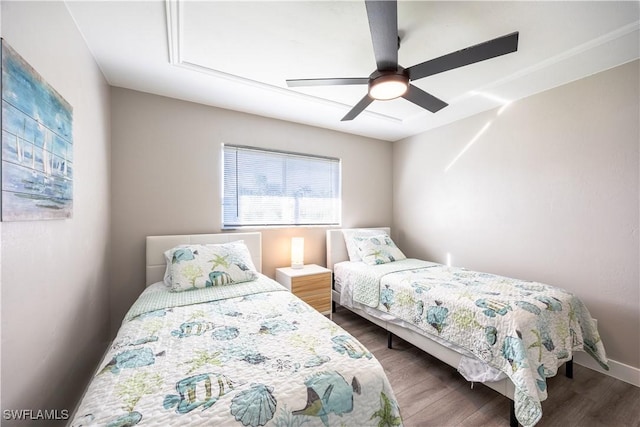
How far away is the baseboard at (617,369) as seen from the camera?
6.30 feet

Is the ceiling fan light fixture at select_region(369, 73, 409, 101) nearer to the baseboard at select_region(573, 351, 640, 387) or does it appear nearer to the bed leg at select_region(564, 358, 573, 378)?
the bed leg at select_region(564, 358, 573, 378)

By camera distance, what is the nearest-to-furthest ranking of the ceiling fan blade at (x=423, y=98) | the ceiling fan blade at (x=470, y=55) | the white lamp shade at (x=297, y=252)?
the ceiling fan blade at (x=470, y=55) → the ceiling fan blade at (x=423, y=98) → the white lamp shade at (x=297, y=252)

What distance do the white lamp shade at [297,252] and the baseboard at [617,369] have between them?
8.89 feet

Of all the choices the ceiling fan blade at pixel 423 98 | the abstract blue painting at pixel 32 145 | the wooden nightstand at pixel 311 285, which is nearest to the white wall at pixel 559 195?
the ceiling fan blade at pixel 423 98

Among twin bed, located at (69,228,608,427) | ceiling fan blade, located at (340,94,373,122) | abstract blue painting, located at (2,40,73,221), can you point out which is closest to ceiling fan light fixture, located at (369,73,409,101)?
ceiling fan blade, located at (340,94,373,122)

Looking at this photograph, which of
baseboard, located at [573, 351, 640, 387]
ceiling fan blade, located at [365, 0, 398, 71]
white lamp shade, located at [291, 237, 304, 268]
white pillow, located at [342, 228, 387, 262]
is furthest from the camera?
white pillow, located at [342, 228, 387, 262]

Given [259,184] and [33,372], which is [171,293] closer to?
[33,372]

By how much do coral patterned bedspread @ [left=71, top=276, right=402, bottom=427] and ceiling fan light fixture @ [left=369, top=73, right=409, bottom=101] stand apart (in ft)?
4.88

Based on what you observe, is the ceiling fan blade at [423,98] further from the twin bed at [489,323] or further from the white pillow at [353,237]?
the white pillow at [353,237]

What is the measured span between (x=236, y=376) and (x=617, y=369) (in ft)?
9.67

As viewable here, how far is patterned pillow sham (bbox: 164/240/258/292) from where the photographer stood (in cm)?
201

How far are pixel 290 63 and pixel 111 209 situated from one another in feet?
6.78

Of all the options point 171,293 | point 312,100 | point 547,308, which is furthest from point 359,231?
point 171,293

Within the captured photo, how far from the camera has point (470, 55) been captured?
1.38 m
